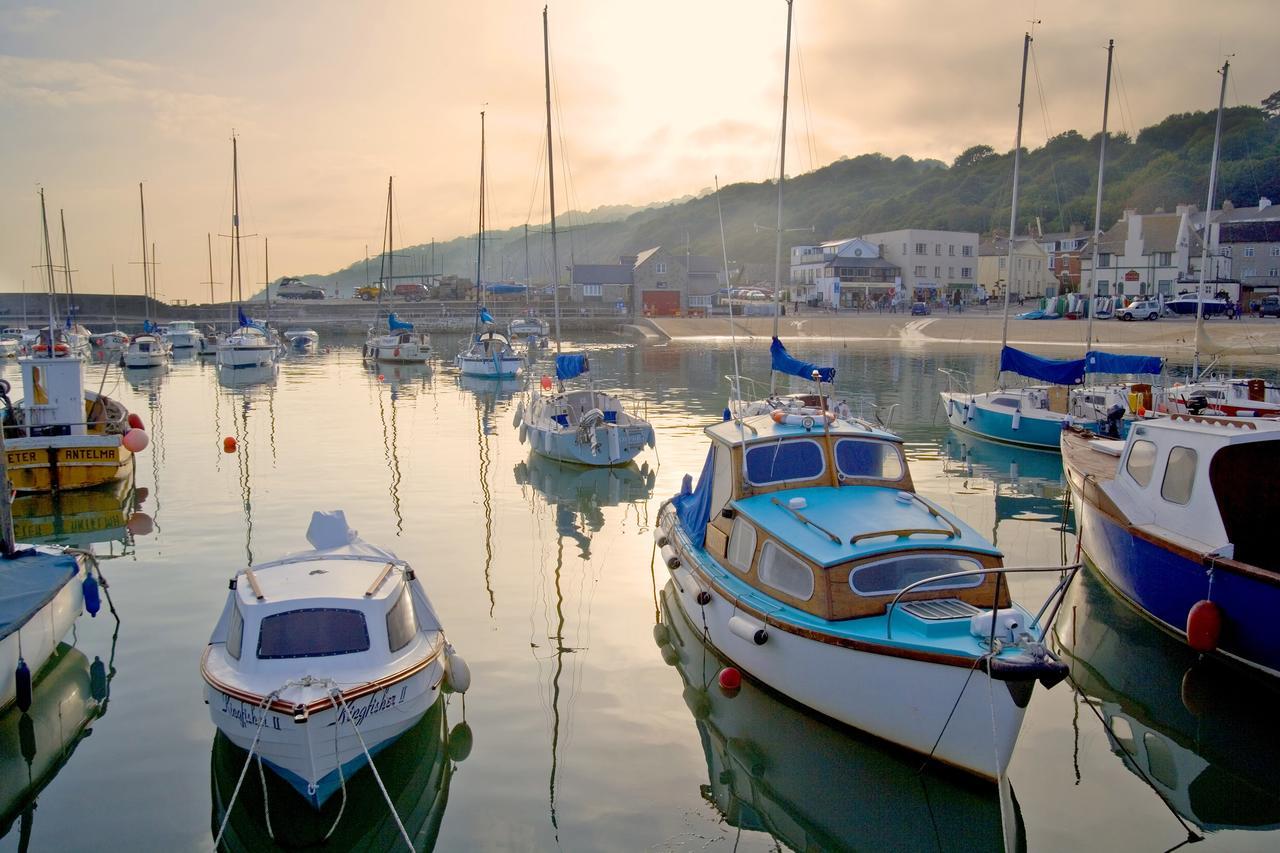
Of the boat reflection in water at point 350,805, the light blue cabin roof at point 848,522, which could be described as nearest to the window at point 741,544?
the light blue cabin roof at point 848,522

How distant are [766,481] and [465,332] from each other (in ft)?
324

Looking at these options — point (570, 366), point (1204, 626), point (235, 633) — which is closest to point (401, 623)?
point (235, 633)

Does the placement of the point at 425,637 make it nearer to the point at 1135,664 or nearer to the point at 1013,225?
the point at 1135,664

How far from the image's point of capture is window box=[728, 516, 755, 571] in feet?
43.4

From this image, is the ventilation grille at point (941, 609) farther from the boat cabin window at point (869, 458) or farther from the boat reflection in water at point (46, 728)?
the boat reflection in water at point (46, 728)

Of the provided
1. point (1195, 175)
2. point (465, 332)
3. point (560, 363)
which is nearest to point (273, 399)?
point (560, 363)

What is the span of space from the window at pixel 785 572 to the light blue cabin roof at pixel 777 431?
8.28 feet

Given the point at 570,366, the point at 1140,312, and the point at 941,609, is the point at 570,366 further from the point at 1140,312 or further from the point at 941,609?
the point at 1140,312

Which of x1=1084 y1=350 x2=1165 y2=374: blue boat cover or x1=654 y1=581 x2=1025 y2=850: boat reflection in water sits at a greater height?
x1=1084 y1=350 x2=1165 y2=374: blue boat cover

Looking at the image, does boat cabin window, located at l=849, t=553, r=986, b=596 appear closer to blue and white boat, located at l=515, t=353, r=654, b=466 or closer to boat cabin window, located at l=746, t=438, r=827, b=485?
boat cabin window, located at l=746, t=438, r=827, b=485

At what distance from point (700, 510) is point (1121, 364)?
23695 mm

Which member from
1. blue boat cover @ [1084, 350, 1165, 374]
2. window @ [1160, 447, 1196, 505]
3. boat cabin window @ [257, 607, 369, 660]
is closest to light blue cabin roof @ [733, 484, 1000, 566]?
window @ [1160, 447, 1196, 505]

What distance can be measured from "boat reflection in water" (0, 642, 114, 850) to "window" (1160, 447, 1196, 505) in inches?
630

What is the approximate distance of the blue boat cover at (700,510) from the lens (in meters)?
15.5
